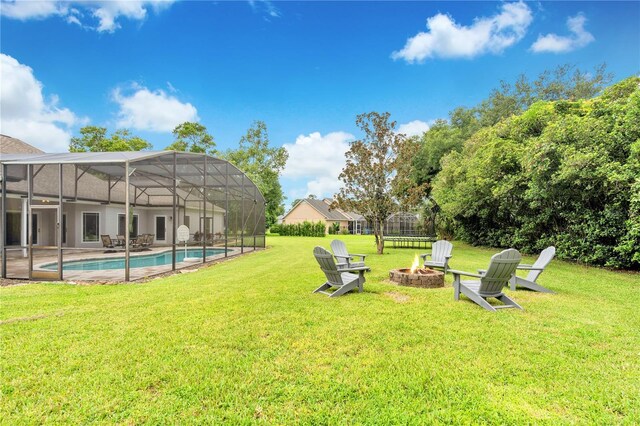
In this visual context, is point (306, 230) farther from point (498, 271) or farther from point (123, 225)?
point (498, 271)

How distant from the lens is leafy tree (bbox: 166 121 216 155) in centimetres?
3194

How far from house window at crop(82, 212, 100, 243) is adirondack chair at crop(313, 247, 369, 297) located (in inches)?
611

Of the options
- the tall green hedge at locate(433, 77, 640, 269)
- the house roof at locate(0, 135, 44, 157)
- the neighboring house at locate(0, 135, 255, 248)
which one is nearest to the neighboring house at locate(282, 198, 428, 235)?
the neighboring house at locate(0, 135, 255, 248)

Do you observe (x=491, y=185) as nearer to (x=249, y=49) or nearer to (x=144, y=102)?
(x=249, y=49)

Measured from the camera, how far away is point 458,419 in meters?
2.51

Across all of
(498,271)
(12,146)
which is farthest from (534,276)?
(12,146)

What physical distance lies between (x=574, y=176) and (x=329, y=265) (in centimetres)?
896

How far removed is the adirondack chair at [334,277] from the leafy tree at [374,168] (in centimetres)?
868

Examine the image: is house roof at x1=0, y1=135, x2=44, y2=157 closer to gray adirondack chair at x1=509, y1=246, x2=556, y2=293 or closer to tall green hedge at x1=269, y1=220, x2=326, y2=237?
gray adirondack chair at x1=509, y1=246, x2=556, y2=293

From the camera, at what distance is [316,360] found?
3.48 metres

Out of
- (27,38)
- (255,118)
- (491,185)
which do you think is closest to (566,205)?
(491,185)

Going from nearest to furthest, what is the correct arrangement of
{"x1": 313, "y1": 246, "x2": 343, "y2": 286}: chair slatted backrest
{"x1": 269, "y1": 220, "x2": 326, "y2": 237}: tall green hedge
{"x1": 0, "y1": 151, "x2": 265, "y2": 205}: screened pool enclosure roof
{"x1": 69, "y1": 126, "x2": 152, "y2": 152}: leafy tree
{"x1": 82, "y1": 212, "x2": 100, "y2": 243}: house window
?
{"x1": 313, "y1": 246, "x2": 343, "y2": 286}: chair slatted backrest → {"x1": 0, "y1": 151, "x2": 265, "y2": 205}: screened pool enclosure roof → {"x1": 82, "y1": 212, "x2": 100, "y2": 243}: house window → {"x1": 69, "y1": 126, "x2": 152, "y2": 152}: leafy tree → {"x1": 269, "y1": 220, "x2": 326, "y2": 237}: tall green hedge

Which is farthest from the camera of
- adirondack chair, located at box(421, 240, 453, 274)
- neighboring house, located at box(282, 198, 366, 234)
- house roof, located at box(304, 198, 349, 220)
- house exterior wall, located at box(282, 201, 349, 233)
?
house roof, located at box(304, 198, 349, 220)

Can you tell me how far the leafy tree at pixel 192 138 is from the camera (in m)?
31.9
